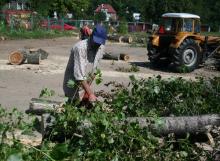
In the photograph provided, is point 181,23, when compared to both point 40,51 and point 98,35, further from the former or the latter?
point 98,35

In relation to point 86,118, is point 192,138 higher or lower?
lower

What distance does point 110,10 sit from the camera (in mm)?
95750

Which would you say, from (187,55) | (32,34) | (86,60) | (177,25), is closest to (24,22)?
(32,34)

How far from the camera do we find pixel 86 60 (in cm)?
645

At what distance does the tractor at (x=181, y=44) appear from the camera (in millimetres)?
17422

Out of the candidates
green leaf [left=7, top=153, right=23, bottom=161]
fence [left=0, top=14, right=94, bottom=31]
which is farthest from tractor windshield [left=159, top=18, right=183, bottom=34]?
fence [left=0, top=14, right=94, bottom=31]

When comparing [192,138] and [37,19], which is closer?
[192,138]

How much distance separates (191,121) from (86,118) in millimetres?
1606

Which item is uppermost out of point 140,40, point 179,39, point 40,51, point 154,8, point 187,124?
point 154,8

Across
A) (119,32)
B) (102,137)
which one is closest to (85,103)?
(102,137)

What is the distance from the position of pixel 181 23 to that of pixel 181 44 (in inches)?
40.9

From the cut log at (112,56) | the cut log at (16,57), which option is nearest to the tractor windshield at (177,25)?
the cut log at (112,56)

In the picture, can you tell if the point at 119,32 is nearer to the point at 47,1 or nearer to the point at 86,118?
the point at 47,1

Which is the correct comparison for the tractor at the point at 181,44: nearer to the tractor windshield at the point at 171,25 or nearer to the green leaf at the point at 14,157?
the tractor windshield at the point at 171,25
